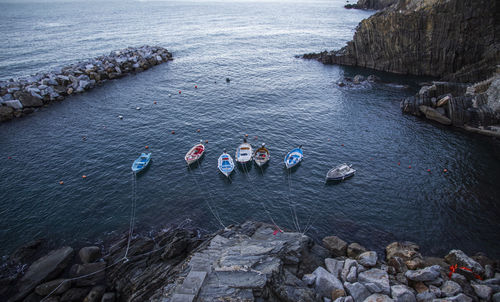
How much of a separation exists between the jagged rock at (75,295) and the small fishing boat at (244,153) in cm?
2560

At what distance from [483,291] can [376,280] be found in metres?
7.68

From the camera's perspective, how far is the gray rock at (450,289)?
20469 mm

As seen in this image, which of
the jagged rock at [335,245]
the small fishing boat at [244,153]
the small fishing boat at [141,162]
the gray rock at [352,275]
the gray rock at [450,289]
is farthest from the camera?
the small fishing boat at [244,153]

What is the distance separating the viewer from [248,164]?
143 ft

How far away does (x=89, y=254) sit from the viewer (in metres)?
28.1

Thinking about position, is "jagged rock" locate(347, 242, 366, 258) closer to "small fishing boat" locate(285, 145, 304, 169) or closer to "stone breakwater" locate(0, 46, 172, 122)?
"small fishing boat" locate(285, 145, 304, 169)

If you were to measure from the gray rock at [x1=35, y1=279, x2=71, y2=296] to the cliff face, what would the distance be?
79.9 metres

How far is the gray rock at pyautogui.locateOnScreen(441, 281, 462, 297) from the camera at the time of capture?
20.5 meters

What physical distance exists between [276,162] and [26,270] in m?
33.5

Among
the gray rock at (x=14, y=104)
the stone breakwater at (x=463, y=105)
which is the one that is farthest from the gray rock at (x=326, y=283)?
the gray rock at (x=14, y=104)

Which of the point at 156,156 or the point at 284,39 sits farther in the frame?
the point at 284,39

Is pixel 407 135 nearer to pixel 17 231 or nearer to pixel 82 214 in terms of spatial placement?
pixel 82 214

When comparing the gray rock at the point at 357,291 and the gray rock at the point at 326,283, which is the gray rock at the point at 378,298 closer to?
the gray rock at the point at 357,291

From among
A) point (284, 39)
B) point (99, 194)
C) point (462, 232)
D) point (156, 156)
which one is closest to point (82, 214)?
point (99, 194)
